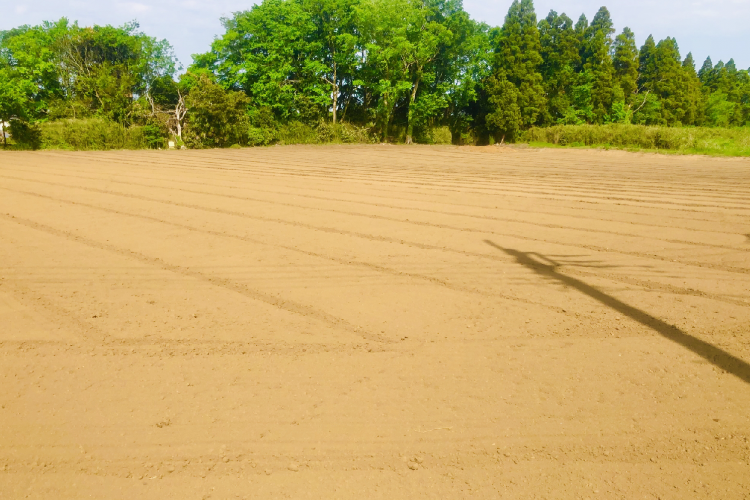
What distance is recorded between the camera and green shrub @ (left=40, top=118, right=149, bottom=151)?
26516 millimetres

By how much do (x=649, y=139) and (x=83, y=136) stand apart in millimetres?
28659

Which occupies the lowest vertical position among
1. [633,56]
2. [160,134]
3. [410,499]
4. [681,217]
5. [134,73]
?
[410,499]

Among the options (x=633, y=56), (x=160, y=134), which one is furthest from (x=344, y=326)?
(x=633, y=56)

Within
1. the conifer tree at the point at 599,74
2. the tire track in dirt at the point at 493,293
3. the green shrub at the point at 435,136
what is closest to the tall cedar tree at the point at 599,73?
the conifer tree at the point at 599,74

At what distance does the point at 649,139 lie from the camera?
90.1 ft

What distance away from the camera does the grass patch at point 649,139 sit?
992 inches

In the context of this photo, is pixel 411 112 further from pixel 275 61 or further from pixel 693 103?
pixel 693 103

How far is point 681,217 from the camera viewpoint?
848cm

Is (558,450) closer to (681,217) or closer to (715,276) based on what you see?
(715,276)

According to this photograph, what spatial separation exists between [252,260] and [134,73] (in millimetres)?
34244

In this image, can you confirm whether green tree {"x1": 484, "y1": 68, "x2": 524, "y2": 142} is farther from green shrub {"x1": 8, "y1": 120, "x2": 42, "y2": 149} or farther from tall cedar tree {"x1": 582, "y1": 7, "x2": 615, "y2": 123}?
green shrub {"x1": 8, "y1": 120, "x2": 42, "y2": 149}

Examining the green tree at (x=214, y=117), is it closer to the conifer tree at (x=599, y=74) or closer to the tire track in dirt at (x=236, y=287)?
the tire track in dirt at (x=236, y=287)

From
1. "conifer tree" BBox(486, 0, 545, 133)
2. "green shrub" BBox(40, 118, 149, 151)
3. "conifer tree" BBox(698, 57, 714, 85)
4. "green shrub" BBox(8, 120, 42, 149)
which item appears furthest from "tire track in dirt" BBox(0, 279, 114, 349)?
"conifer tree" BBox(698, 57, 714, 85)

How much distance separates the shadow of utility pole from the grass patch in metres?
22.0
